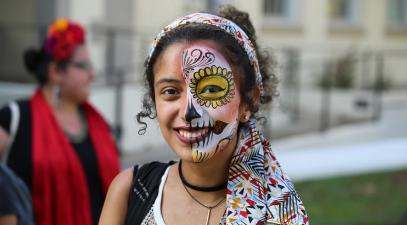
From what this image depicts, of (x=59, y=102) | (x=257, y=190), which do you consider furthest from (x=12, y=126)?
(x=257, y=190)

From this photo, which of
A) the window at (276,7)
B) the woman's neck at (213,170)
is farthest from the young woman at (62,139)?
the window at (276,7)

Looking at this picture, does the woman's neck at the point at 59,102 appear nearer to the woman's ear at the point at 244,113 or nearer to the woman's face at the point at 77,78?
the woman's face at the point at 77,78

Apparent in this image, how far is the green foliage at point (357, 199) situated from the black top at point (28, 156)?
3327 millimetres

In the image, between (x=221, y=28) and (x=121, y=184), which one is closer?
(x=221, y=28)

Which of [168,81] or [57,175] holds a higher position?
[168,81]

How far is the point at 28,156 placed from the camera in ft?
13.9

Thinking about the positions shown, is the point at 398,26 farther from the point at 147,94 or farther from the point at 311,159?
the point at 147,94

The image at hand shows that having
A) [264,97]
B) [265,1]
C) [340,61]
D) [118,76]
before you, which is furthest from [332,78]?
[264,97]

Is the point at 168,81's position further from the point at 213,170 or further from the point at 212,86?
the point at 213,170

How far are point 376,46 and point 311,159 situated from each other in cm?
817

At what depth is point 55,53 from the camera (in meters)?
4.72

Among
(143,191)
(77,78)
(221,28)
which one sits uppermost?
(221,28)

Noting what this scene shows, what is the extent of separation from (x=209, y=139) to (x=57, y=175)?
2.17 meters

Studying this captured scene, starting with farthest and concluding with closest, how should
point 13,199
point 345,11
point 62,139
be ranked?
point 345,11 → point 62,139 → point 13,199
